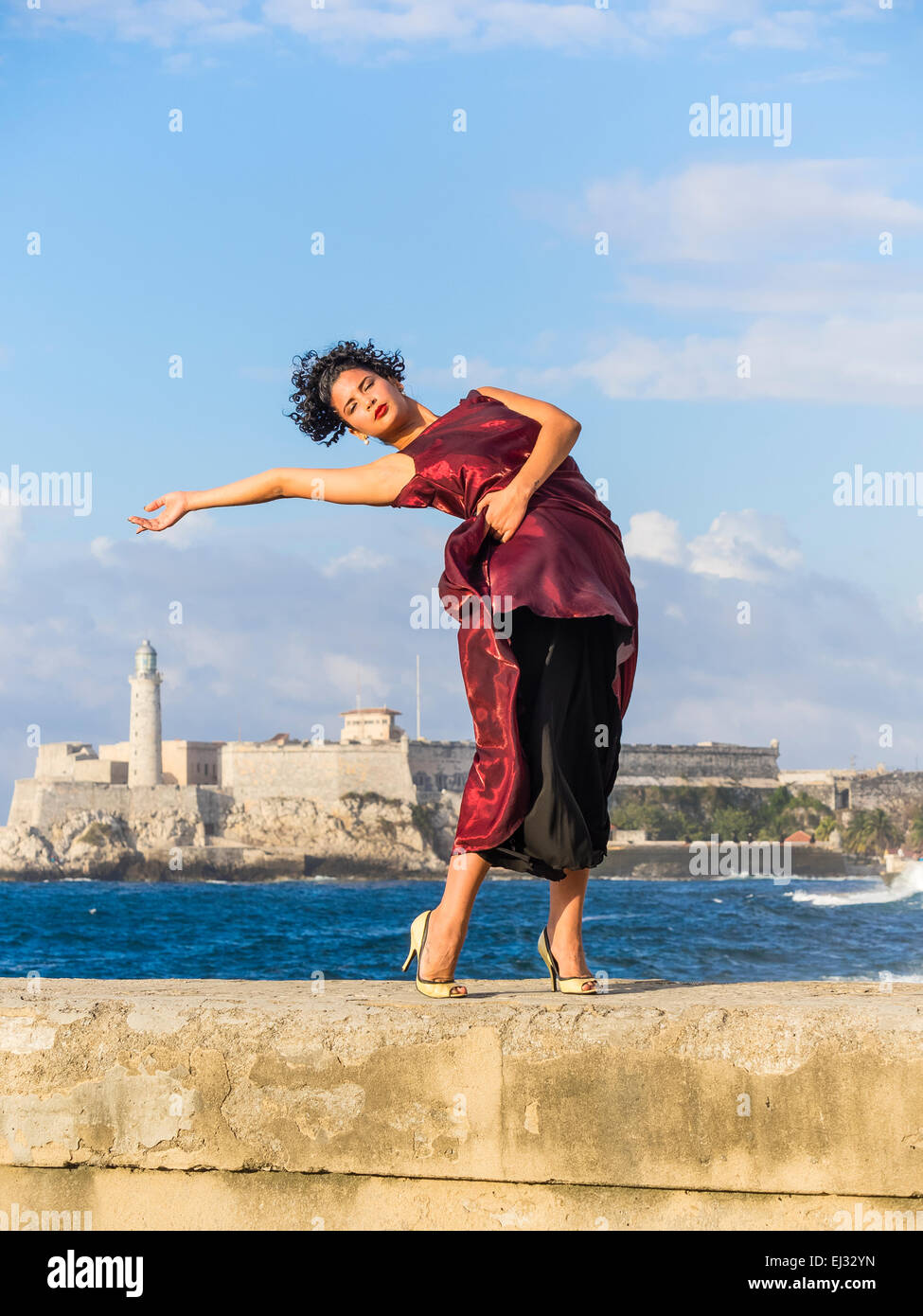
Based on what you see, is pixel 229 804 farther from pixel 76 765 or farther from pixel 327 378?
pixel 327 378

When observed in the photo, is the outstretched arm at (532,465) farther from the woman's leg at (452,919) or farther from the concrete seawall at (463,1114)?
the concrete seawall at (463,1114)

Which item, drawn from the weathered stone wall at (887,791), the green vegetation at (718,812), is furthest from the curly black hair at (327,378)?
the weathered stone wall at (887,791)

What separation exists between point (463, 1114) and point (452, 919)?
604 millimetres

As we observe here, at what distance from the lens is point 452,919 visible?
113 inches

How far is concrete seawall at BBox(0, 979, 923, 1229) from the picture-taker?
221cm

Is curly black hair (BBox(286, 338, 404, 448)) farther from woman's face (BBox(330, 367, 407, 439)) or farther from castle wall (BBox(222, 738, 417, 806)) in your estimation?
castle wall (BBox(222, 738, 417, 806))

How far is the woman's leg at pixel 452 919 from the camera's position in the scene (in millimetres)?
2826

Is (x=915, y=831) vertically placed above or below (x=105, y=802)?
below

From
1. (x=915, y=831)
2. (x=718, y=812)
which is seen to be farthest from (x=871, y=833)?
(x=718, y=812)

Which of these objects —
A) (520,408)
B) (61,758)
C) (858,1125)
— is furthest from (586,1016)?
(61,758)

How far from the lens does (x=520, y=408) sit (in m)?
3.07

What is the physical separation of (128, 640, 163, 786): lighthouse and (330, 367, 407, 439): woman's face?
222ft

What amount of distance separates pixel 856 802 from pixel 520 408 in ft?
287
